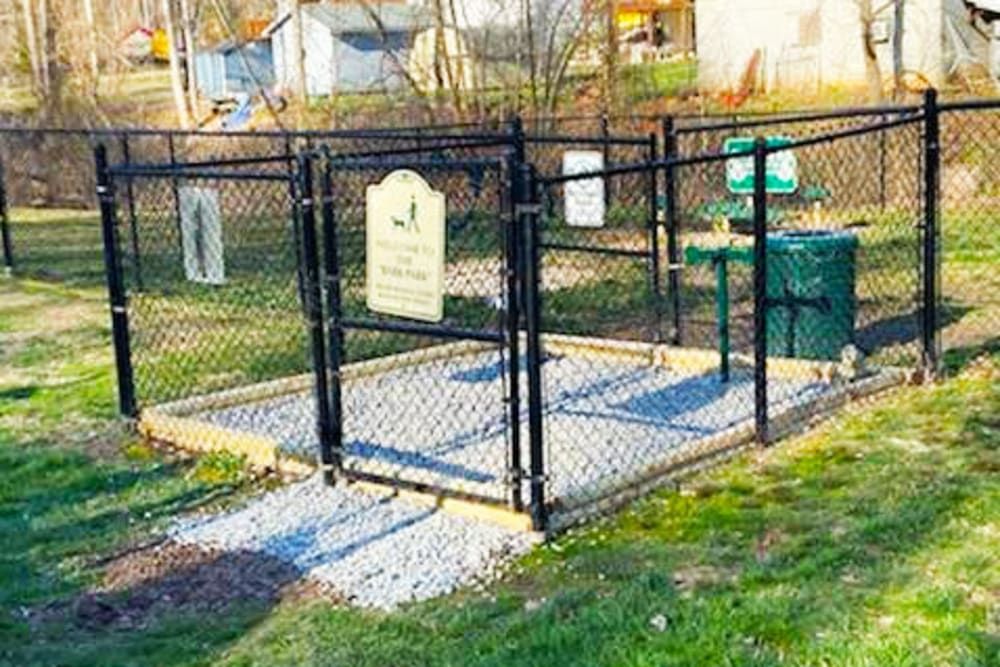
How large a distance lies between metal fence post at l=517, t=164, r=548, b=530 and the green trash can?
294cm

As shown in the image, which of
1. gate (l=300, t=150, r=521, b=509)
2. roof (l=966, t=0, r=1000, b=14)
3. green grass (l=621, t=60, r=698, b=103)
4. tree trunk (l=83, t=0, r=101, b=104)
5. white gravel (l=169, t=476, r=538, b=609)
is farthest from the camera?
tree trunk (l=83, t=0, r=101, b=104)

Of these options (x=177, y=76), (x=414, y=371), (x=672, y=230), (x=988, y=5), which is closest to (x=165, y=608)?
(x=414, y=371)

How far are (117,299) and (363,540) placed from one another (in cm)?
282

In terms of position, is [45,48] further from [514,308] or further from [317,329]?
[514,308]

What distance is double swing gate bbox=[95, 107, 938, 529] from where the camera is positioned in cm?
598

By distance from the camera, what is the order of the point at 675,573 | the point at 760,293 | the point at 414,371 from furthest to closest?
1. the point at 414,371
2. the point at 760,293
3. the point at 675,573

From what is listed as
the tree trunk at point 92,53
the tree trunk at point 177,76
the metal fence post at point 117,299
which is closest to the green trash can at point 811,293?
the metal fence post at point 117,299

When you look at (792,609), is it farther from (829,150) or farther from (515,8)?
(515,8)

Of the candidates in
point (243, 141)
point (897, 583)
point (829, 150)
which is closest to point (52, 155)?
point (243, 141)

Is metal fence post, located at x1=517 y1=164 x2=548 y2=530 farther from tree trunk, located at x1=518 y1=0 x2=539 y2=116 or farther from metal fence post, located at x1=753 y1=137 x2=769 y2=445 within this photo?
tree trunk, located at x1=518 y1=0 x2=539 y2=116

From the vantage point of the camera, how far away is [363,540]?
19.1 feet

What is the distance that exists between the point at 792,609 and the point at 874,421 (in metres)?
2.68

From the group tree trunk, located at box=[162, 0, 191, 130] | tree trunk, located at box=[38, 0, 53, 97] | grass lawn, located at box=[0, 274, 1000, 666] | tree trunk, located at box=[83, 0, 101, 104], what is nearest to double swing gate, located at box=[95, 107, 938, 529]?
grass lawn, located at box=[0, 274, 1000, 666]

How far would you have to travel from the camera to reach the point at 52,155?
22281 millimetres
